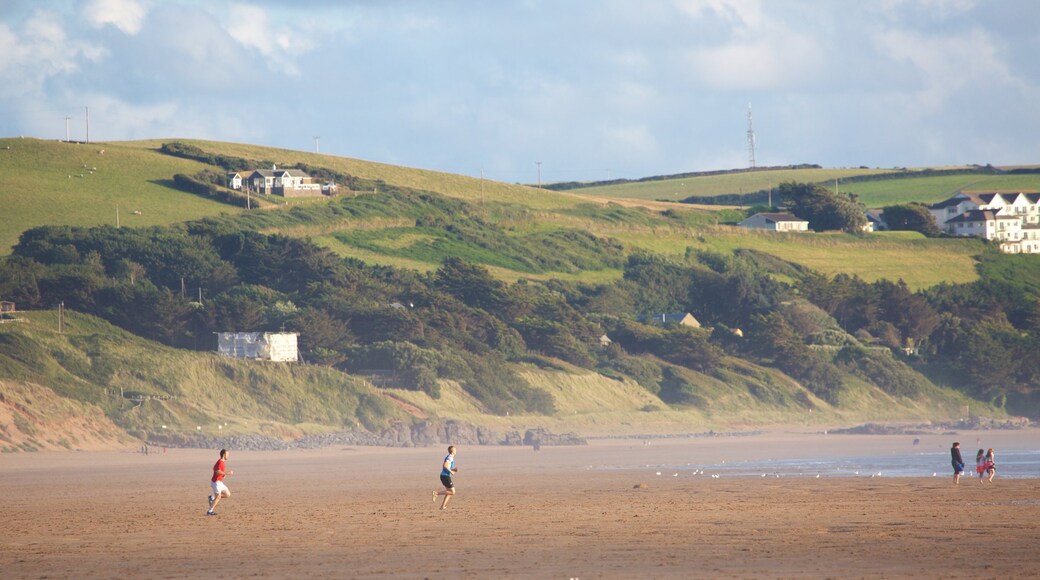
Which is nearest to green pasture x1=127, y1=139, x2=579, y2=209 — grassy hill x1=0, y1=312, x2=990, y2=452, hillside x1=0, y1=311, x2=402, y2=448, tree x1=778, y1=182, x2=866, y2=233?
tree x1=778, y1=182, x2=866, y2=233

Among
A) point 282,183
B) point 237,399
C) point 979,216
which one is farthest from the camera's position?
point 979,216

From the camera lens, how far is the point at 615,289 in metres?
88.8

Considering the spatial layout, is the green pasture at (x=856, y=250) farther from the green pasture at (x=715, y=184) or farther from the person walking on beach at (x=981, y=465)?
the person walking on beach at (x=981, y=465)

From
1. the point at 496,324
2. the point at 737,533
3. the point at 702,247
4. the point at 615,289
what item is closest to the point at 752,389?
the point at 496,324

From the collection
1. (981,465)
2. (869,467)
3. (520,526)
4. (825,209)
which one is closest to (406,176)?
(825,209)

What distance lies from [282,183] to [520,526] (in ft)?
283

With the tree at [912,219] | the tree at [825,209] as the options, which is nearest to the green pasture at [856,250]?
the tree at [825,209]

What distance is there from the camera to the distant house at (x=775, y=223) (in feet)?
389

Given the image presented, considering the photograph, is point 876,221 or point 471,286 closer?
point 471,286

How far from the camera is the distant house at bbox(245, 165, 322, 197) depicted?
341ft

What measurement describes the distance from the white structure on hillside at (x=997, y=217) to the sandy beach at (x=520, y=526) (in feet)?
318

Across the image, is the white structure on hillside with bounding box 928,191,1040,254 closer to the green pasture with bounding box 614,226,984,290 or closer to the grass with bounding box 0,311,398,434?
the green pasture with bounding box 614,226,984,290

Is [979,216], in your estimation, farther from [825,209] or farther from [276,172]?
[276,172]

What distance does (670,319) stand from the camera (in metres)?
85.0
